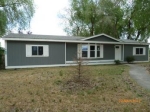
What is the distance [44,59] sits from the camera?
15516mm

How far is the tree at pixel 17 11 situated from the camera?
17561 millimetres

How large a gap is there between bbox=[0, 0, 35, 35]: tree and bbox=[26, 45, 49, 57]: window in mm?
4706

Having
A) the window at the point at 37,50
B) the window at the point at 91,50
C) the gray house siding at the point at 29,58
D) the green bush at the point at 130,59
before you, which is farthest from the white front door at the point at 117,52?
the window at the point at 37,50

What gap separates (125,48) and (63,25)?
1789cm

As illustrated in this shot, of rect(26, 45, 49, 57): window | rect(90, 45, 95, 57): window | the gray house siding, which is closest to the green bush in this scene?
rect(90, 45, 95, 57): window

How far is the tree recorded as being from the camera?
691 inches

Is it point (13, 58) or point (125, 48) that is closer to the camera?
point (13, 58)

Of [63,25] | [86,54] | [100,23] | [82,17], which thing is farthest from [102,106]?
[63,25]

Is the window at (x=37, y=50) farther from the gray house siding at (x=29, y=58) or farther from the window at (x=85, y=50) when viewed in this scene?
the window at (x=85, y=50)

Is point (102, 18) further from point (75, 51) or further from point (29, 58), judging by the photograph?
point (29, 58)

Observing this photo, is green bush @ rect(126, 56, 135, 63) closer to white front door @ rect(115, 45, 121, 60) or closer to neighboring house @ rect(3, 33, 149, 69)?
neighboring house @ rect(3, 33, 149, 69)

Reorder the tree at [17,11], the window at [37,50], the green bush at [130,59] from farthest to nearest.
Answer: the green bush at [130,59], the tree at [17,11], the window at [37,50]

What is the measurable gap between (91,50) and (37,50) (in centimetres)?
620

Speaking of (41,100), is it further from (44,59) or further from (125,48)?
(125,48)
